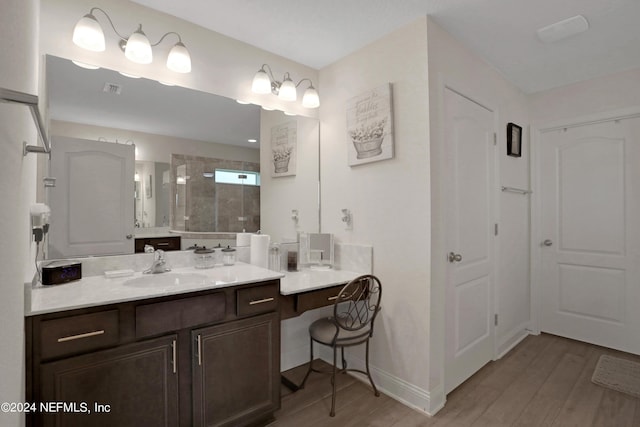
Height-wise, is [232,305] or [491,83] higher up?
[491,83]

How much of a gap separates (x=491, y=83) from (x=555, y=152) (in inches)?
46.4

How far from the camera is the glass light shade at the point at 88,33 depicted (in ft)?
5.23

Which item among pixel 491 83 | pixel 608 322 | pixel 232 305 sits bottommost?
pixel 608 322

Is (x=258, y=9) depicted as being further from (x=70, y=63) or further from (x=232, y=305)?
(x=232, y=305)

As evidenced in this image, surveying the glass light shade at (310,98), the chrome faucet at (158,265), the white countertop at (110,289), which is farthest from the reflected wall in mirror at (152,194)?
the glass light shade at (310,98)

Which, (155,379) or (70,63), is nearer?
(155,379)

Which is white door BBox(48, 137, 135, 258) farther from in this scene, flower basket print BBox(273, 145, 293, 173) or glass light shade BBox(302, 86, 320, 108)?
glass light shade BBox(302, 86, 320, 108)

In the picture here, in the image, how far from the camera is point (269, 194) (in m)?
2.53

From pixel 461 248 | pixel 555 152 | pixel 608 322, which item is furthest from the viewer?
pixel 555 152

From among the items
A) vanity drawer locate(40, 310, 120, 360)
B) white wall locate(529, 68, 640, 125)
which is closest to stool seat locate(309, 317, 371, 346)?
vanity drawer locate(40, 310, 120, 360)

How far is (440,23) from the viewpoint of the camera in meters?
2.05

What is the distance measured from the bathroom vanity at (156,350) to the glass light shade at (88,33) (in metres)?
1.24

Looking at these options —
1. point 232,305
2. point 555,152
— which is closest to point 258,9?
point 232,305

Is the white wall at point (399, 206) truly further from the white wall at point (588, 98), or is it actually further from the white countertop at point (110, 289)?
the white wall at point (588, 98)
